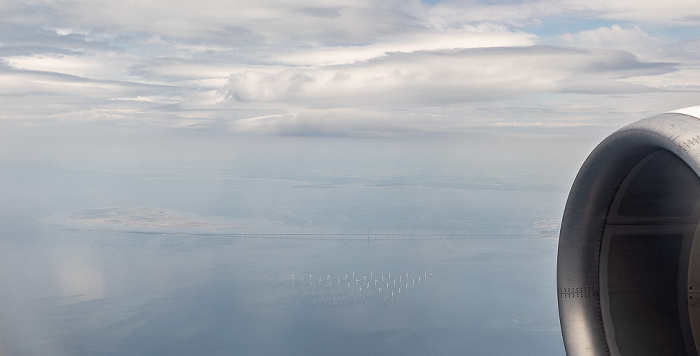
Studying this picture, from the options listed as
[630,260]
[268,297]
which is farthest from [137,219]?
[630,260]

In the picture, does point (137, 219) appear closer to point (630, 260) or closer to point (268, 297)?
point (268, 297)

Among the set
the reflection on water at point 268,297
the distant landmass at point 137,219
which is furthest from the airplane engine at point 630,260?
the distant landmass at point 137,219

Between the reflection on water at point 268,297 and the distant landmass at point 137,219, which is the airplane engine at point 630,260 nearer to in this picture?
the reflection on water at point 268,297

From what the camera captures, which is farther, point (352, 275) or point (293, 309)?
point (352, 275)

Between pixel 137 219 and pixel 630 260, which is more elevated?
pixel 630 260

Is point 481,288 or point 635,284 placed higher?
point 635,284

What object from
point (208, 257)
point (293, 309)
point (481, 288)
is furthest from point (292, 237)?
point (481, 288)

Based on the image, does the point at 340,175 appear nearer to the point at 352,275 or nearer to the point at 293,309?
the point at 352,275
